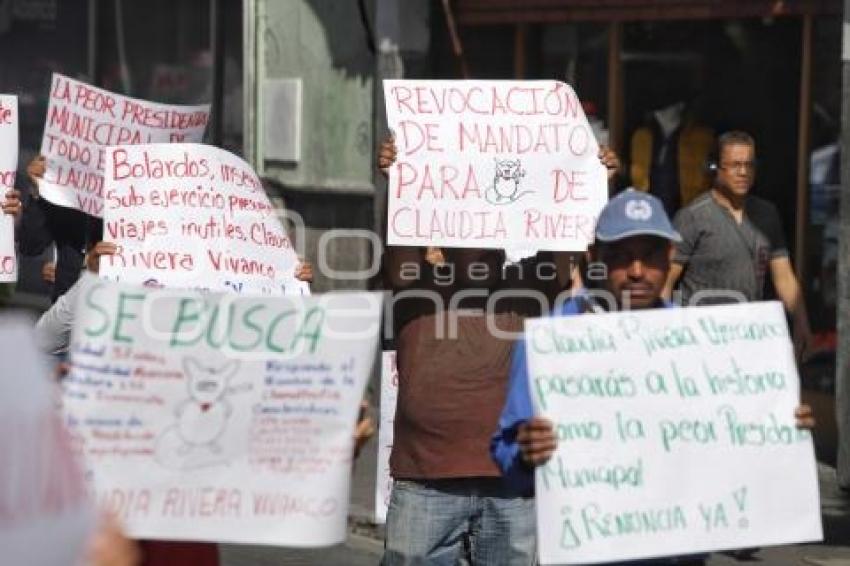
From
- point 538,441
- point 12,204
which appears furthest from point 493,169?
point 12,204

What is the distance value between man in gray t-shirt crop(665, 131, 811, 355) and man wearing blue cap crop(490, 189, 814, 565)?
3609mm

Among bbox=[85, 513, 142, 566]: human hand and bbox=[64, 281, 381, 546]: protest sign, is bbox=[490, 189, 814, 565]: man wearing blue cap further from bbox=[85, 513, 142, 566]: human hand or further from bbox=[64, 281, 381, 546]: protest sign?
bbox=[85, 513, 142, 566]: human hand

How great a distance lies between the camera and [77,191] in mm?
8766

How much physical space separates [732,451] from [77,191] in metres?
4.39

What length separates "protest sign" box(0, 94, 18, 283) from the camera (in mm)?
8695

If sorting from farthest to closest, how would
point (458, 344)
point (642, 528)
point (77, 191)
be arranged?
point (77, 191) → point (458, 344) → point (642, 528)

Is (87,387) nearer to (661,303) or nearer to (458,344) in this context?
(661,303)

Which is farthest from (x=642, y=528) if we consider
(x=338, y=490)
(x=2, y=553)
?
(x=2, y=553)

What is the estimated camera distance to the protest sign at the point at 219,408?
4.62 meters

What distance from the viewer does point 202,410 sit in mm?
4672

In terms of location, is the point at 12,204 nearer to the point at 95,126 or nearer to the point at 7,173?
the point at 7,173

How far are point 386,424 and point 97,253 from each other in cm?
134

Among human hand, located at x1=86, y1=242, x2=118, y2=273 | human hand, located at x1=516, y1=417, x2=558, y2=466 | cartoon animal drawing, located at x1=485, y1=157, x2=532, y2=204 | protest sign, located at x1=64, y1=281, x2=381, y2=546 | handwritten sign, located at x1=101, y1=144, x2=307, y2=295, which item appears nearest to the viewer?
protest sign, located at x1=64, y1=281, x2=381, y2=546

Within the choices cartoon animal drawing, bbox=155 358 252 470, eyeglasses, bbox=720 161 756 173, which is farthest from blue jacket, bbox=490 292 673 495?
eyeglasses, bbox=720 161 756 173
